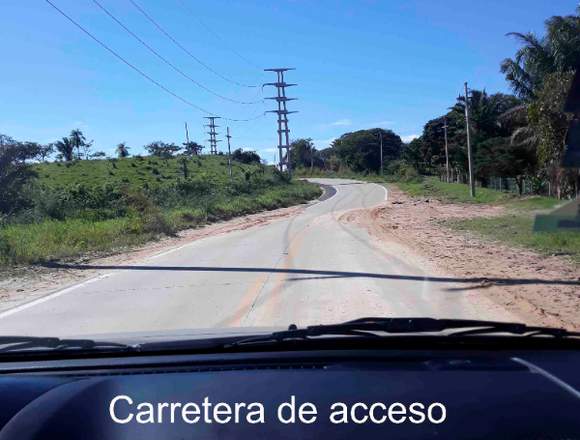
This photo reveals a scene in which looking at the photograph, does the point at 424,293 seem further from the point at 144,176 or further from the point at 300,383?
the point at 144,176

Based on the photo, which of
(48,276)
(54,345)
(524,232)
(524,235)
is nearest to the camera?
(54,345)

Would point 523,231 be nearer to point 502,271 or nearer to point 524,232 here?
point 524,232

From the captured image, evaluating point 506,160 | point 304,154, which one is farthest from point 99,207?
point 304,154

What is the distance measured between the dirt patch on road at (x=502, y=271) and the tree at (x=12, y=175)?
69.0 feet

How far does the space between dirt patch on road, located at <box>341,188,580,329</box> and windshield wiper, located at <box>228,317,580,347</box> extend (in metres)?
4.39

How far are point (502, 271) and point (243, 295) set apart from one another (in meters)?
5.21

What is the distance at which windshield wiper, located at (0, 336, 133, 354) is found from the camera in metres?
3.72

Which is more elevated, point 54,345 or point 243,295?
point 54,345

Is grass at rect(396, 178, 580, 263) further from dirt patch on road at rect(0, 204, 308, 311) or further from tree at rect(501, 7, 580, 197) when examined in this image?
dirt patch on road at rect(0, 204, 308, 311)

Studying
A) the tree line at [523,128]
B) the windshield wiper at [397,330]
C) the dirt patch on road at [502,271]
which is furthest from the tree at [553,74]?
the windshield wiper at [397,330]

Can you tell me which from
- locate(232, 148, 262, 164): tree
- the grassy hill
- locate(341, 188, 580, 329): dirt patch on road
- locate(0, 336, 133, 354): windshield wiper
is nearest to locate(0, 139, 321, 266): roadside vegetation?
the grassy hill

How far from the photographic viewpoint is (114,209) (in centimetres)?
3625

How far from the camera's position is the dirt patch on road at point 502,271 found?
8.96 m

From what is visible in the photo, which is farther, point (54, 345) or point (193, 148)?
point (193, 148)
